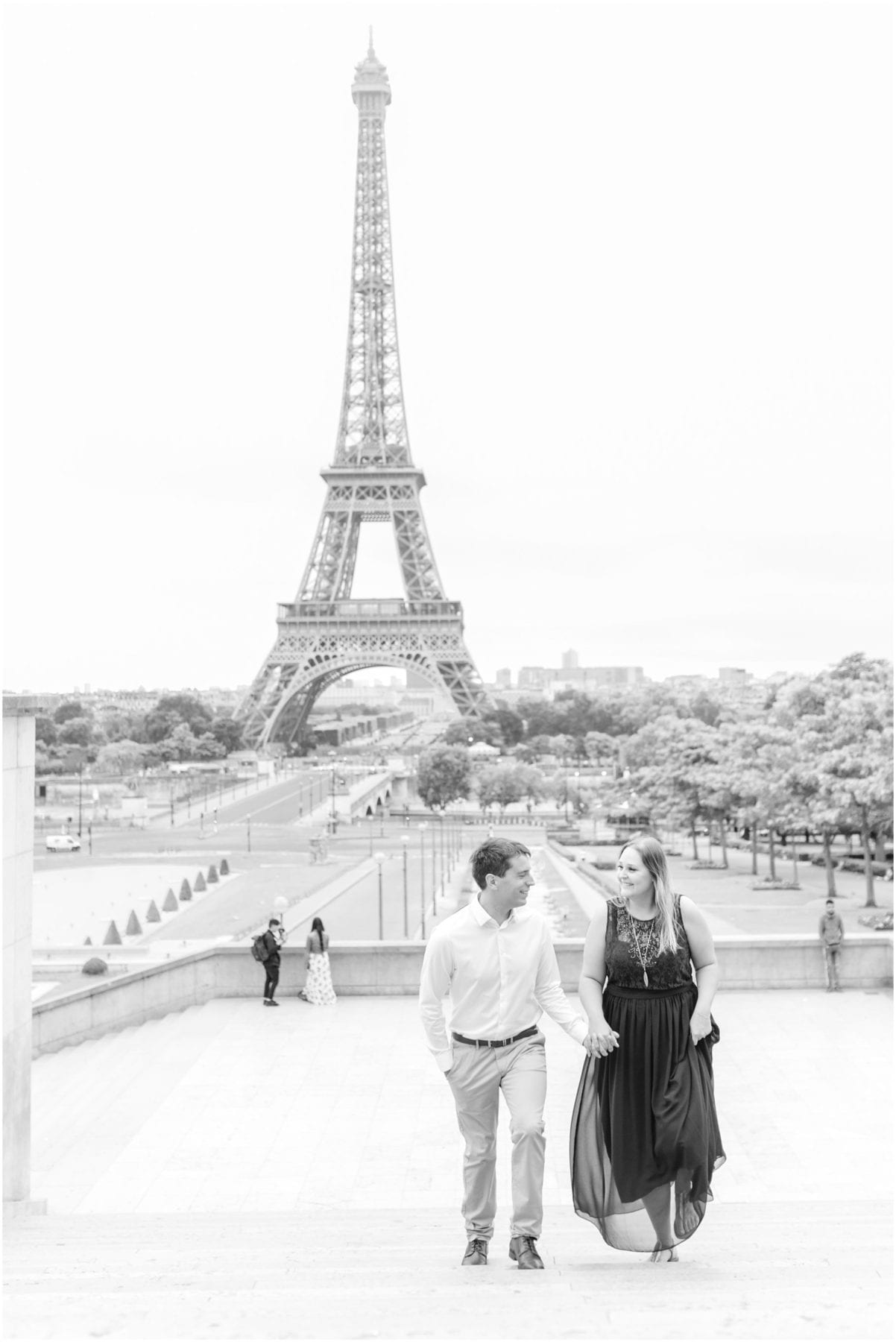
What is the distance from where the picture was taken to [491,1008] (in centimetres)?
526

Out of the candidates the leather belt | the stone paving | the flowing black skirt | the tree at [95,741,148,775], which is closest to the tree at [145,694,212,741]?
the tree at [95,741,148,775]

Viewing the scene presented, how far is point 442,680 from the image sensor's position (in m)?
79.6

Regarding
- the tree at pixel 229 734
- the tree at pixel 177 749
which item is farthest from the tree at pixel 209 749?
the tree at pixel 229 734

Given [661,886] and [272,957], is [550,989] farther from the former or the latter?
[272,957]

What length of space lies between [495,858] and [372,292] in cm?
8243

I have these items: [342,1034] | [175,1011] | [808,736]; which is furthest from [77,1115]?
[808,736]

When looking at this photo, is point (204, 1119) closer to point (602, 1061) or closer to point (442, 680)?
point (602, 1061)

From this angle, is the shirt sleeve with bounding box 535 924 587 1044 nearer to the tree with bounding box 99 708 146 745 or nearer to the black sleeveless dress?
the black sleeveless dress

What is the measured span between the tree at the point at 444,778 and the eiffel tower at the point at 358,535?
4.02 m

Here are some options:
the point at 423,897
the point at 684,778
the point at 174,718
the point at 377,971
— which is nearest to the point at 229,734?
the point at 174,718

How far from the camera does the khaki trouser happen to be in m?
5.10

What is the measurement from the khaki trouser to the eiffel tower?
73347 millimetres

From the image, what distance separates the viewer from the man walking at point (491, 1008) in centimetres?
516

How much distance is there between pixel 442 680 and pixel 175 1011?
223 feet
